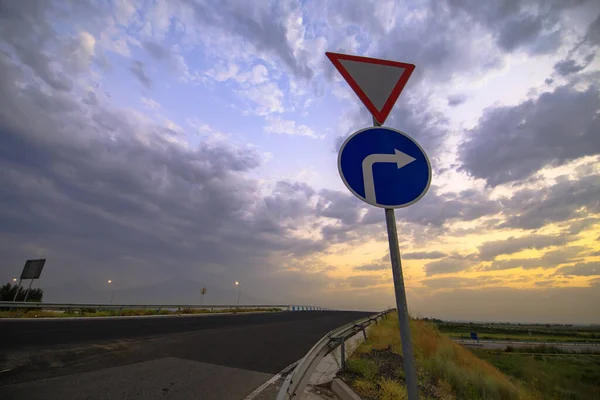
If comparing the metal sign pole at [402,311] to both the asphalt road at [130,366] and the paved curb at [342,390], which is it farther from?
the asphalt road at [130,366]

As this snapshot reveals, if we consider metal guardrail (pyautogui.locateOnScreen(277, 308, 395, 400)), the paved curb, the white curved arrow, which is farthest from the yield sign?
the paved curb

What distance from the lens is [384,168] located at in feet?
7.64

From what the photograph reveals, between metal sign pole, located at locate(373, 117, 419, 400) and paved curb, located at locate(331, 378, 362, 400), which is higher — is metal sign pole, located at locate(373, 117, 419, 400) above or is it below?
above

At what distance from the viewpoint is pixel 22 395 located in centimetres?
396

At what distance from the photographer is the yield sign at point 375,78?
8.51ft

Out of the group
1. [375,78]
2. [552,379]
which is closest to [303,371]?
[375,78]

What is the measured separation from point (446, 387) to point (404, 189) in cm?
558

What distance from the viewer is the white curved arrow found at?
226 cm

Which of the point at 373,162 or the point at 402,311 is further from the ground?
the point at 373,162

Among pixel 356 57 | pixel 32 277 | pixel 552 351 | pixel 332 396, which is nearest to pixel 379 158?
pixel 356 57

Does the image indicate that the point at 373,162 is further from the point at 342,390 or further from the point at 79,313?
the point at 79,313

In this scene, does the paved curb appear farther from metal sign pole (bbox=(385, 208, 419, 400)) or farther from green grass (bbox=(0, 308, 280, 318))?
green grass (bbox=(0, 308, 280, 318))

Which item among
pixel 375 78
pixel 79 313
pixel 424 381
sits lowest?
pixel 424 381

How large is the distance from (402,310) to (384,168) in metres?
1.13
